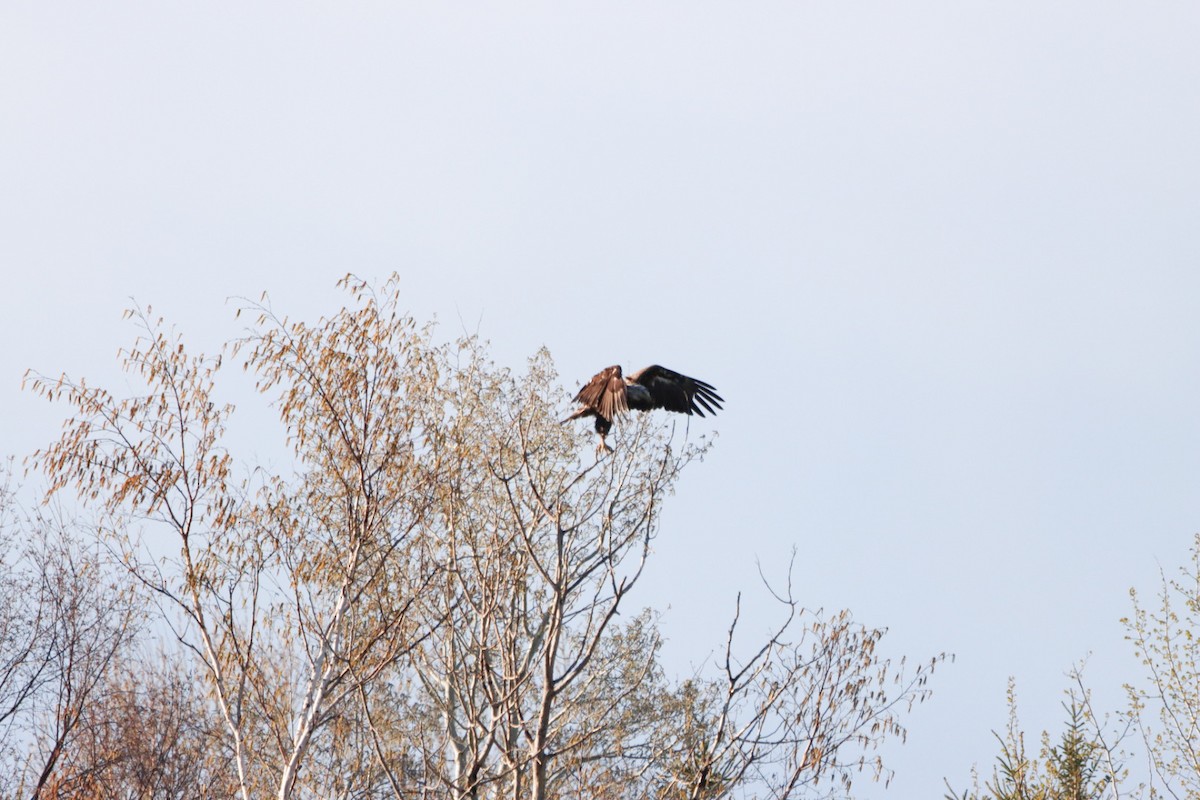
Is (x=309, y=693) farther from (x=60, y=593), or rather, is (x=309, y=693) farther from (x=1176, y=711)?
(x=60, y=593)

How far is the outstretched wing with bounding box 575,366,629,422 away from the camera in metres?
10.8

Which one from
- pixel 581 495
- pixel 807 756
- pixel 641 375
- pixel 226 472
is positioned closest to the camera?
pixel 807 756

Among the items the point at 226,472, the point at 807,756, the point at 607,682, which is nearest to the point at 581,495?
the point at 607,682

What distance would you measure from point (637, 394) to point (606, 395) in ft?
1.13

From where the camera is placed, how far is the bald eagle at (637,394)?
35.3 ft

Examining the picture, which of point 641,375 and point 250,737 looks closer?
point 641,375

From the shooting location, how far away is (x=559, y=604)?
20.6ft

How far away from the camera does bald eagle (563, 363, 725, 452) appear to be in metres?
10.8

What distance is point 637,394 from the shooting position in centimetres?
1102

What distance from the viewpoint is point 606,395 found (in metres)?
10.8

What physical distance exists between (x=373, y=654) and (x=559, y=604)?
5463 millimetres

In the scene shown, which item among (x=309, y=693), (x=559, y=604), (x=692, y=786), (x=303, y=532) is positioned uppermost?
(x=303, y=532)

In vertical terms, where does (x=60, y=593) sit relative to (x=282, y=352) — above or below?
above

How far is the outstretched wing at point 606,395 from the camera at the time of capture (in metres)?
10.8
